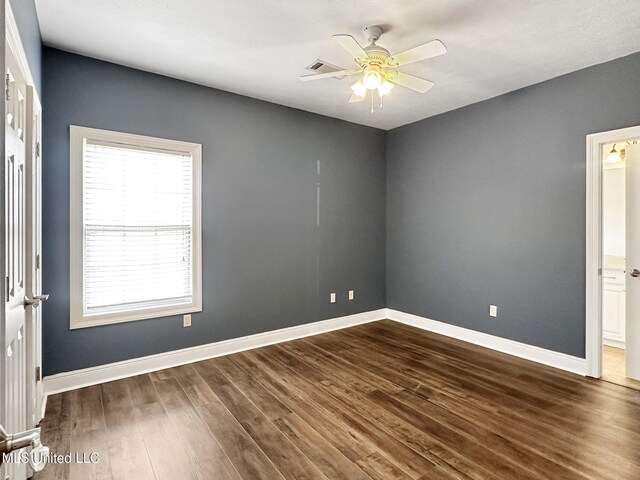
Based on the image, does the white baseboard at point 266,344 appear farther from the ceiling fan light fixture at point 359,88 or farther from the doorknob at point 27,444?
the ceiling fan light fixture at point 359,88

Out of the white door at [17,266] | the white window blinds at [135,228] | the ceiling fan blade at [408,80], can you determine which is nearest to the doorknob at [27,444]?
the white door at [17,266]

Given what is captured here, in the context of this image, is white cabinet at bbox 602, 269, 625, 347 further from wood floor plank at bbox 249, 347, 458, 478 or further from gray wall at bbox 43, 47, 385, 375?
wood floor plank at bbox 249, 347, 458, 478

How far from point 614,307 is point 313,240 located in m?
3.66

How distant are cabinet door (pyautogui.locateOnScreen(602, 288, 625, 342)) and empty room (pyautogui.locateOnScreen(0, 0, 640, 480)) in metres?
0.03

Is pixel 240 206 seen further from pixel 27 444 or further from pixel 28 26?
pixel 27 444

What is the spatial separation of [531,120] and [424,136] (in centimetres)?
137

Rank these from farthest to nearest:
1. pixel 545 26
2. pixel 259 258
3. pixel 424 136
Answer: pixel 424 136 < pixel 259 258 < pixel 545 26

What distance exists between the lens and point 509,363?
3533 mm

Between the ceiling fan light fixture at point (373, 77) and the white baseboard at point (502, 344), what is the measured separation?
122 inches

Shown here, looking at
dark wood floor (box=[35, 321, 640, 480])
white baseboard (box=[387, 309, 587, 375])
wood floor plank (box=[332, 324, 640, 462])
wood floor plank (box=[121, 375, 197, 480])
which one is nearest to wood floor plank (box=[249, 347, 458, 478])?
dark wood floor (box=[35, 321, 640, 480])

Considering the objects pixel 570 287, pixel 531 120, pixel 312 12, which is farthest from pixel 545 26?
pixel 570 287

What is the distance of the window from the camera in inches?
117

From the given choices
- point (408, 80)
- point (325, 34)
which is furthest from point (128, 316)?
point (408, 80)

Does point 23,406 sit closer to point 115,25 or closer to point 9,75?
point 9,75
